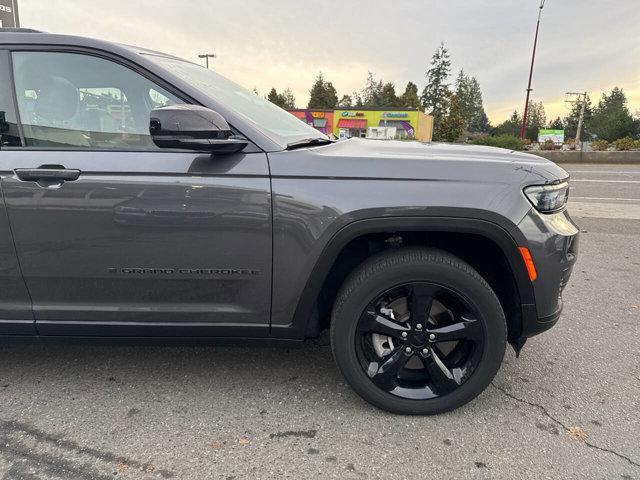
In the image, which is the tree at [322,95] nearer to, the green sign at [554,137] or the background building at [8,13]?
the green sign at [554,137]

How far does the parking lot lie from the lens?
1.95m

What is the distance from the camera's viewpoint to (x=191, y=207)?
202 centimetres

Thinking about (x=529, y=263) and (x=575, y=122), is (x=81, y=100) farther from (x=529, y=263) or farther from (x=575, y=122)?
(x=575, y=122)

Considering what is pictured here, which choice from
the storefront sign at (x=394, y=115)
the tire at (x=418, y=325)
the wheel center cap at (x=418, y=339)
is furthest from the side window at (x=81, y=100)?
the storefront sign at (x=394, y=115)

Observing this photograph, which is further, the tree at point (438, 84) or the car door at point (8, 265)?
the tree at point (438, 84)

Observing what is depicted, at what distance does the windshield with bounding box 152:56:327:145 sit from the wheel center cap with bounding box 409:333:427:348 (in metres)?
1.13

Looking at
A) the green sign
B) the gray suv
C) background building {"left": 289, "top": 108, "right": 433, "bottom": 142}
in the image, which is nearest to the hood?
the gray suv

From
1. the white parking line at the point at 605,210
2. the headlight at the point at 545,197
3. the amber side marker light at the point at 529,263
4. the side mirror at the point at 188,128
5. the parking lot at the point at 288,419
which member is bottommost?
the parking lot at the point at 288,419

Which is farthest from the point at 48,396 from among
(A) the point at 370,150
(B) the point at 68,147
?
(A) the point at 370,150

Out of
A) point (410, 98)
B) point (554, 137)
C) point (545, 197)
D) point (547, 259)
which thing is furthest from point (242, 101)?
point (410, 98)

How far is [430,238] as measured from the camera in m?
2.25

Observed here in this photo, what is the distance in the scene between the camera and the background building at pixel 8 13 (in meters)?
6.84

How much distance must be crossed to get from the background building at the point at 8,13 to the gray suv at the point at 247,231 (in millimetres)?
6278

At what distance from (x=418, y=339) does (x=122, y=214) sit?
1.51 m
